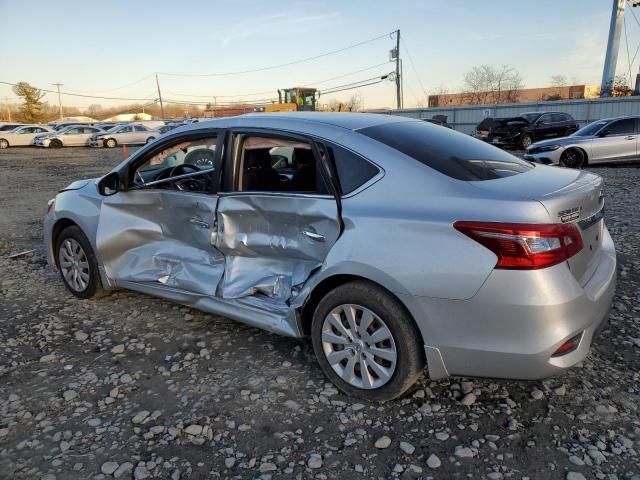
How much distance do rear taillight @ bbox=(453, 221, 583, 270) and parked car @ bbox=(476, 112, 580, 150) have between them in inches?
740

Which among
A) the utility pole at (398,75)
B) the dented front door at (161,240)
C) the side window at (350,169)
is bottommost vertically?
the dented front door at (161,240)

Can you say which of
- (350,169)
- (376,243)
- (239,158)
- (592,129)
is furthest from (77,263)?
(592,129)

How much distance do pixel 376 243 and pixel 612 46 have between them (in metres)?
43.4

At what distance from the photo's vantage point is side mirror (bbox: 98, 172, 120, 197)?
4.06m

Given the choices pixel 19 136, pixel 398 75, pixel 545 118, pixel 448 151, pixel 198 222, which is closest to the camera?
pixel 448 151

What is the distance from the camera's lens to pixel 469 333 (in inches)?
96.7

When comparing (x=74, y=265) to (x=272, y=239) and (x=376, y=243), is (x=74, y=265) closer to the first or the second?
(x=272, y=239)

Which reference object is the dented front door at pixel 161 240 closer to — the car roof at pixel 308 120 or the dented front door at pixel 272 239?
the dented front door at pixel 272 239

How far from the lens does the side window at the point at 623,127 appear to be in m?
13.1

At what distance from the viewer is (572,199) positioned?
98.0 inches

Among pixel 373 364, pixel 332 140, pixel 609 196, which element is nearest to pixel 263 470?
pixel 373 364

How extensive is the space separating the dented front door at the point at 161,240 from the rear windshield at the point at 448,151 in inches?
51.2

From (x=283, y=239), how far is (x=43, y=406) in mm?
1732

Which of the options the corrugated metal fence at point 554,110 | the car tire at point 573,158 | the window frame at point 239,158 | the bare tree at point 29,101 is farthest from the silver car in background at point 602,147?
the bare tree at point 29,101
